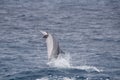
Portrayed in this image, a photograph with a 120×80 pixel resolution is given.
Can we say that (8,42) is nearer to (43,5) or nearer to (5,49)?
(5,49)

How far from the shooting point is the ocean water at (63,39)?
4056 cm

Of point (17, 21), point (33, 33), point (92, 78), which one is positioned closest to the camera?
point (92, 78)

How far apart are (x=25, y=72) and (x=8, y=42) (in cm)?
1181

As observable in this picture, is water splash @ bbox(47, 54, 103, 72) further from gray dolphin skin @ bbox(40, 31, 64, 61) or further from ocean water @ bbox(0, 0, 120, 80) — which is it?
gray dolphin skin @ bbox(40, 31, 64, 61)

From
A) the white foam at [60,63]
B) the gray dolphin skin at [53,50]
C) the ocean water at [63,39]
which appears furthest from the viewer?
the white foam at [60,63]

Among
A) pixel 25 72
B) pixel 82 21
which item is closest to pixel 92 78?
pixel 25 72

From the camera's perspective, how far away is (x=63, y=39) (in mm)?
53219

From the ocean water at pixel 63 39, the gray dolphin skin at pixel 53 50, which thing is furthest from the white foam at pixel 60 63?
the gray dolphin skin at pixel 53 50

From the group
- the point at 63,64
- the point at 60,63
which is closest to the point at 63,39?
the point at 63,64

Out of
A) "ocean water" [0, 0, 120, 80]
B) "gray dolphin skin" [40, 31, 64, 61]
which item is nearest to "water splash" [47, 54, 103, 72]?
"ocean water" [0, 0, 120, 80]

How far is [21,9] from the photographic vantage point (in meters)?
75.4

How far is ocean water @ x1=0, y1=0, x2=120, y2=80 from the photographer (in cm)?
4056

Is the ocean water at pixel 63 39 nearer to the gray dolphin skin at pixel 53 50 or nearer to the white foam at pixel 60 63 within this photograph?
the white foam at pixel 60 63

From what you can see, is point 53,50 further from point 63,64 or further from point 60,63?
point 63,64
